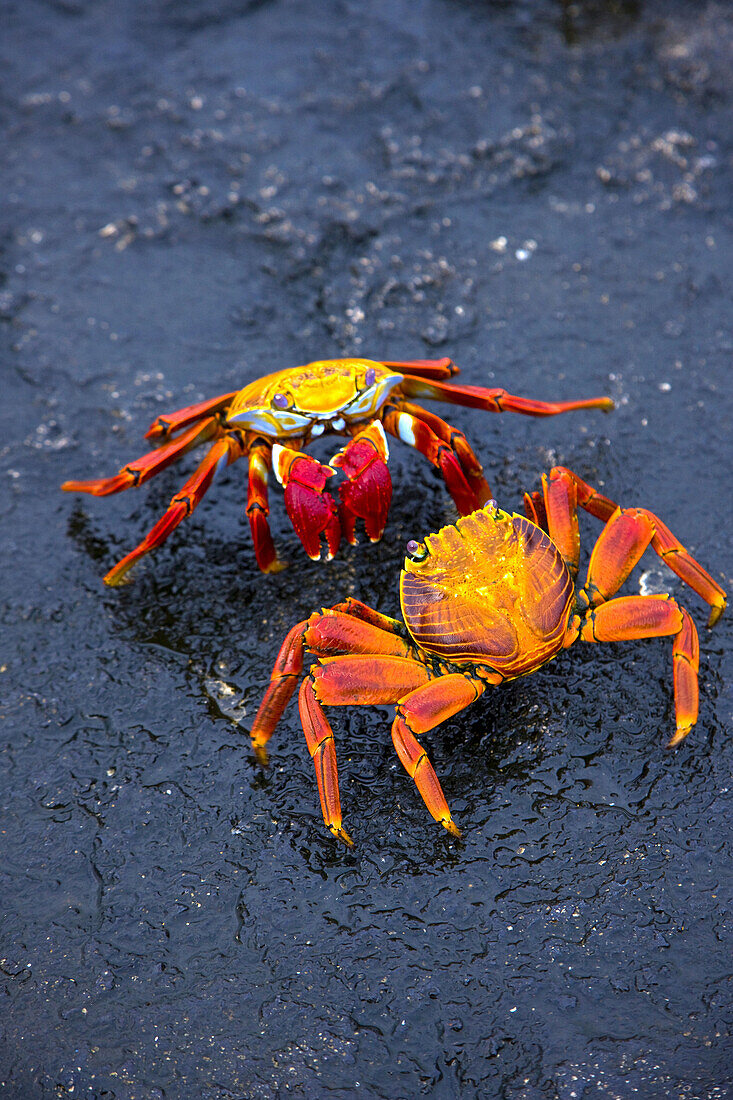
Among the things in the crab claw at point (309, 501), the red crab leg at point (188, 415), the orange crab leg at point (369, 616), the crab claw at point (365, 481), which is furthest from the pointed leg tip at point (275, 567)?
the red crab leg at point (188, 415)

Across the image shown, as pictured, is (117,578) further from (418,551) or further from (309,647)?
(418,551)

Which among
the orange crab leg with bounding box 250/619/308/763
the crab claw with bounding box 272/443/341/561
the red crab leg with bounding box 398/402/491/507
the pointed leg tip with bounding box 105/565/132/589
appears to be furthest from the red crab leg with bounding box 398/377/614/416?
the pointed leg tip with bounding box 105/565/132/589

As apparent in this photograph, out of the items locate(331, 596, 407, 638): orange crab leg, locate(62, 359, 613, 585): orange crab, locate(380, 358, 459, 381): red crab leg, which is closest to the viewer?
locate(331, 596, 407, 638): orange crab leg

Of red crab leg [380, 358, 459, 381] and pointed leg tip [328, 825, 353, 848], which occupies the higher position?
red crab leg [380, 358, 459, 381]

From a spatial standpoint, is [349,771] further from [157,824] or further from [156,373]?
[156,373]

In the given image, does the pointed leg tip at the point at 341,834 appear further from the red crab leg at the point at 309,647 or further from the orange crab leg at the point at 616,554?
the orange crab leg at the point at 616,554

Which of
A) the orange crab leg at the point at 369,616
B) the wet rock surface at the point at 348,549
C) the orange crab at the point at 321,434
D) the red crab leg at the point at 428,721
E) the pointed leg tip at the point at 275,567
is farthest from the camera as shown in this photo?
the pointed leg tip at the point at 275,567

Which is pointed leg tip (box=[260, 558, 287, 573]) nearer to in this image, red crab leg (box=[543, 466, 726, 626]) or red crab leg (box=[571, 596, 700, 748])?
red crab leg (box=[543, 466, 726, 626])
